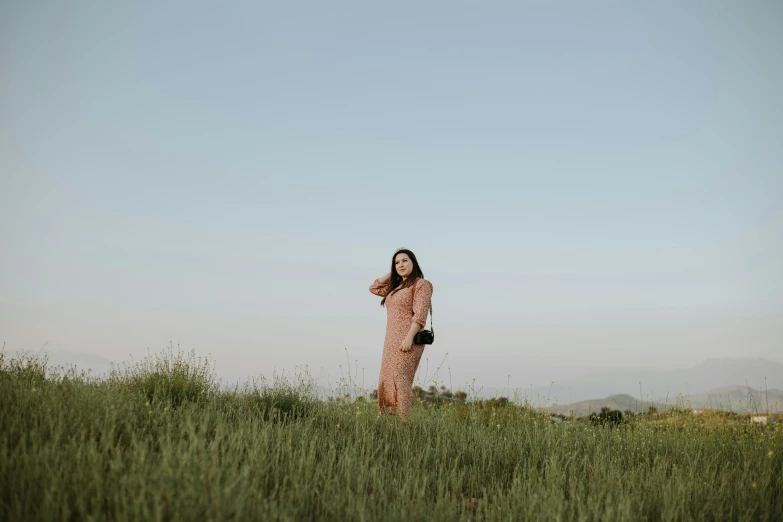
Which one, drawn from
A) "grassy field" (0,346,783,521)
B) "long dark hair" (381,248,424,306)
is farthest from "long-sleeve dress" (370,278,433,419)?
"grassy field" (0,346,783,521)

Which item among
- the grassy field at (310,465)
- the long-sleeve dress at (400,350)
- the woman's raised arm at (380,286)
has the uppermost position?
the woman's raised arm at (380,286)

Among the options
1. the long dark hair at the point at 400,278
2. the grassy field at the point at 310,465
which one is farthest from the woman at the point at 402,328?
the grassy field at the point at 310,465

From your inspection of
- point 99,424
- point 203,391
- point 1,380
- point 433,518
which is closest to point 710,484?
point 433,518

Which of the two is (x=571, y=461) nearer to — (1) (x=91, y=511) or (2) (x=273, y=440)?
(2) (x=273, y=440)

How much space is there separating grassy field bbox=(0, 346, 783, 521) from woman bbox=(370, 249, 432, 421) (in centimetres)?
41

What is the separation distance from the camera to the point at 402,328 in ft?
20.5

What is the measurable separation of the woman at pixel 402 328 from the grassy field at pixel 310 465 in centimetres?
41

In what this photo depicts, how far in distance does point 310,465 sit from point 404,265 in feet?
9.88

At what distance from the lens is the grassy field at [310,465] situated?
293cm

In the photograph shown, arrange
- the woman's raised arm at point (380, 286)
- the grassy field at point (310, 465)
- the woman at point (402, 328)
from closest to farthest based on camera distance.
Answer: the grassy field at point (310, 465) < the woman at point (402, 328) < the woman's raised arm at point (380, 286)

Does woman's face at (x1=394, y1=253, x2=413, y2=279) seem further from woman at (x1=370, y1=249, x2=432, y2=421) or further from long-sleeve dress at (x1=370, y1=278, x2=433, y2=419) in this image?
long-sleeve dress at (x1=370, y1=278, x2=433, y2=419)

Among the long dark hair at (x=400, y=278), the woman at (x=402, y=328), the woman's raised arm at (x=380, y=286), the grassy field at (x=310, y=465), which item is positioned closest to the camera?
the grassy field at (x=310, y=465)

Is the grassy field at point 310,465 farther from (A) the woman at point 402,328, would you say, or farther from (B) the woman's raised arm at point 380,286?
(B) the woman's raised arm at point 380,286

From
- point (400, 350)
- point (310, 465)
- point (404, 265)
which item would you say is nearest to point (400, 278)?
point (404, 265)
